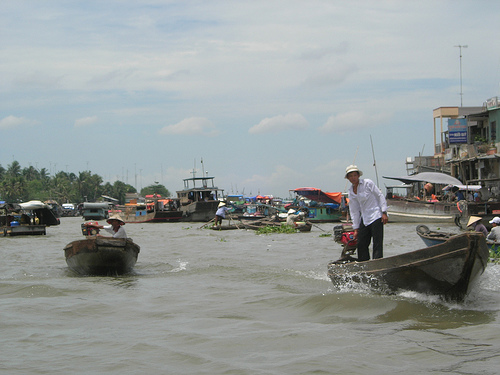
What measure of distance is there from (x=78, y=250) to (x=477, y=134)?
3039 centimetres

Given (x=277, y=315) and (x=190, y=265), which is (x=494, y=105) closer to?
(x=190, y=265)

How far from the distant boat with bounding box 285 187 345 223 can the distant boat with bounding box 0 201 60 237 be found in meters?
14.4

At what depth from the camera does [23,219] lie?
82.1 feet

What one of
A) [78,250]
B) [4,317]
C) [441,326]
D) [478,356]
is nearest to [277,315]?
[441,326]

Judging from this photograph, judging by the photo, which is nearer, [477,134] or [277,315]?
[277,315]

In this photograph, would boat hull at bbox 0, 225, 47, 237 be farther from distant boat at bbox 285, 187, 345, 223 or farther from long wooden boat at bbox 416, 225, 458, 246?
long wooden boat at bbox 416, 225, 458, 246

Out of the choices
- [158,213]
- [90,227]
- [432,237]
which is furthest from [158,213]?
[432,237]

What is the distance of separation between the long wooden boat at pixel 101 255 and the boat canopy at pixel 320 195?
23089mm

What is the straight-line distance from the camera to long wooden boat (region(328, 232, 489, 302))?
6.55m

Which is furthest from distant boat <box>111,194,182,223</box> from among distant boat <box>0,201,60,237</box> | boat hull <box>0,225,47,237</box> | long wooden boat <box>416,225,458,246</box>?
long wooden boat <box>416,225,458,246</box>

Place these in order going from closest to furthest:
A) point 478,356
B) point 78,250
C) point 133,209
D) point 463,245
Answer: point 478,356 → point 463,245 → point 78,250 → point 133,209

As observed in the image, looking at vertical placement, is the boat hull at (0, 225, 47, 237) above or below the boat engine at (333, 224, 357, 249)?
below

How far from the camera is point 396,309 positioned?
6953 mm

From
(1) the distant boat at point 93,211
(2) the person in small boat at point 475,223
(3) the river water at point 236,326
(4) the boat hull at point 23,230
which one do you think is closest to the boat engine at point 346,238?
(3) the river water at point 236,326
